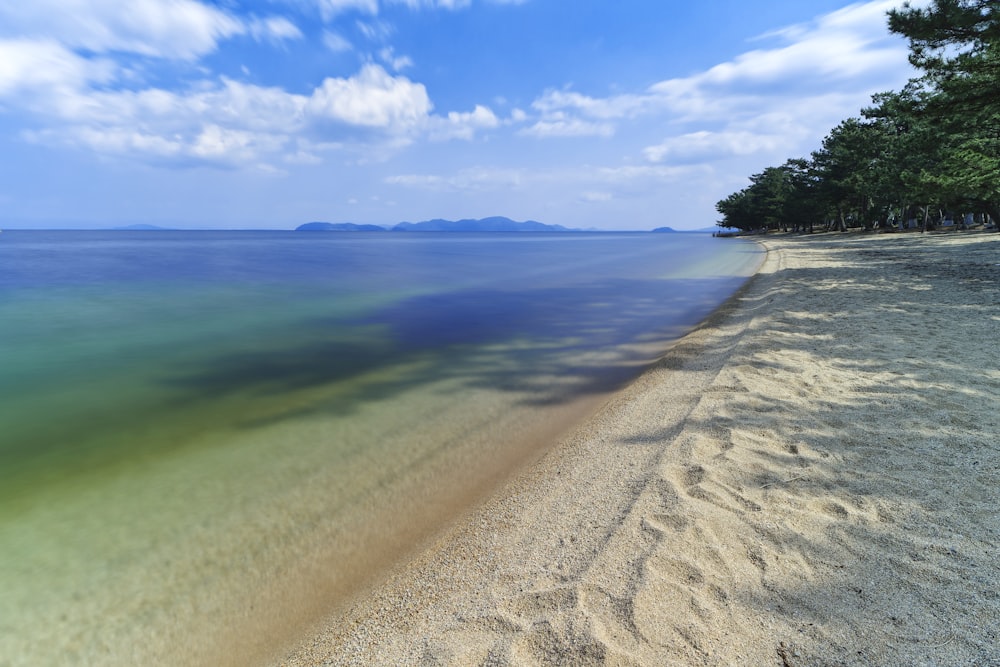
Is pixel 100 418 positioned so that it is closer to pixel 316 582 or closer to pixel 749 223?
pixel 316 582

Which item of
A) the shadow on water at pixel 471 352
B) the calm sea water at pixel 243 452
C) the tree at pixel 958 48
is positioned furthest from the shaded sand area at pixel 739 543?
the tree at pixel 958 48

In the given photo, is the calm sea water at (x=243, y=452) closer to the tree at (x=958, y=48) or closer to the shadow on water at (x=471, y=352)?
the shadow on water at (x=471, y=352)

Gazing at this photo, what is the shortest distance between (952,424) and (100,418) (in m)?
13.6

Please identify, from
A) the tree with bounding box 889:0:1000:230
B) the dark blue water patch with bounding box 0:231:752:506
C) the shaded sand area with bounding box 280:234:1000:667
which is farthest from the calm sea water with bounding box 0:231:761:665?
the tree with bounding box 889:0:1000:230

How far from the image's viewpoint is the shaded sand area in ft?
9.18

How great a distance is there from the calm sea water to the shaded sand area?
94 cm

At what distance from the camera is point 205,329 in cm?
1681

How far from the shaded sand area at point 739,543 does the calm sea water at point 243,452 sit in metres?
0.94

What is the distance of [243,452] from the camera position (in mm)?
7035

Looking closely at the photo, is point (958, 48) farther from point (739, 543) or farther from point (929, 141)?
point (739, 543)

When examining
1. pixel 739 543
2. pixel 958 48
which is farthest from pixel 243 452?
pixel 958 48

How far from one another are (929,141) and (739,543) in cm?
2623

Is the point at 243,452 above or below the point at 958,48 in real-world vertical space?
below

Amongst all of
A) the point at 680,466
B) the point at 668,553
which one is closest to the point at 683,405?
the point at 680,466
